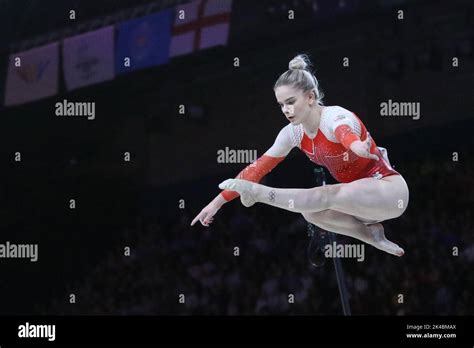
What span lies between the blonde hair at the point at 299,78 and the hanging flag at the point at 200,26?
1.06m

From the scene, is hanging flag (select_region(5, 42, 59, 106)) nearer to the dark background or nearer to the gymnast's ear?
the dark background

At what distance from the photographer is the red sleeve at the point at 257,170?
947 centimetres

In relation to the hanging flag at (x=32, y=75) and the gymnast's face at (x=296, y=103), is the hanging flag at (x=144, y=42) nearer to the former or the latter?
the hanging flag at (x=32, y=75)

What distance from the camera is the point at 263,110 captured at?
33.8 ft

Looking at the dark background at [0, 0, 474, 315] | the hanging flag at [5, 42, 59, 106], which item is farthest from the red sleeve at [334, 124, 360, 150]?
the hanging flag at [5, 42, 59, 106]

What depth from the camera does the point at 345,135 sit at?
852 centimetres

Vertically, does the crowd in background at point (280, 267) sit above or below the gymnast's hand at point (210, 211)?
below

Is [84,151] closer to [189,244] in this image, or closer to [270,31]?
[189,244]

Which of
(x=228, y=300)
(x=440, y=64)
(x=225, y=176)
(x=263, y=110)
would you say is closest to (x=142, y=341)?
(x=228, y=300)

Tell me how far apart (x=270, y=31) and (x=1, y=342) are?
381 centimetres

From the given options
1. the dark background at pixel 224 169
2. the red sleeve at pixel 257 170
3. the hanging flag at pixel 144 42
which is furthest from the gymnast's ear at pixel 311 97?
the hanging flag at pixel 144 42

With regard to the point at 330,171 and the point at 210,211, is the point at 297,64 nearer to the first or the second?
the point at 330,171

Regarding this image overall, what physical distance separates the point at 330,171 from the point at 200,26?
6.70ft

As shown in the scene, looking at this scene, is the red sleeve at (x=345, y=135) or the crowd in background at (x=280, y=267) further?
the crowd in background at (x=280, y=267)
